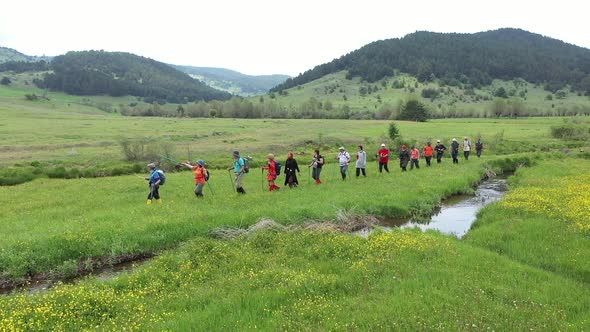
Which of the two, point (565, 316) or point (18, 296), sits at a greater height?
point (565, 316)

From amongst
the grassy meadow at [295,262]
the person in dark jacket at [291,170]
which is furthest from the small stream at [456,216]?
the person in dark jacket at [291,170]

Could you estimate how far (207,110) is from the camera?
156m

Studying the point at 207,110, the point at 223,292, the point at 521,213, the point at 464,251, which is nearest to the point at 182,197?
the point at 223,292

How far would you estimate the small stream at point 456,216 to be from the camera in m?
19.6

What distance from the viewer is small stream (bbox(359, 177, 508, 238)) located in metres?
19.6

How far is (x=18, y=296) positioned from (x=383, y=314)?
9268 millimetres

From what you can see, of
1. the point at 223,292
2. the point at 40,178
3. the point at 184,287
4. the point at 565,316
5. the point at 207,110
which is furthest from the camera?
the point at 207,110

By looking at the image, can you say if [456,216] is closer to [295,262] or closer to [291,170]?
[291,170]

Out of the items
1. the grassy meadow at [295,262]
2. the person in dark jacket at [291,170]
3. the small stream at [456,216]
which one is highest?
the person in dark jacket at [291,170]

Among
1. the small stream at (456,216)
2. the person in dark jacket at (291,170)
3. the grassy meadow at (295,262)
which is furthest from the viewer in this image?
the person in dark jacket at (291,170)

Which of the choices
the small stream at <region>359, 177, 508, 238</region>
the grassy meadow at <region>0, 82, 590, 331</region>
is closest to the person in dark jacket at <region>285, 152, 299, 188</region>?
the grassy meadow at <region>0, 82, 590, 331</region>

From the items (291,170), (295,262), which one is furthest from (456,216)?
(295,262)

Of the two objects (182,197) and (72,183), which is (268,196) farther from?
(72,183)

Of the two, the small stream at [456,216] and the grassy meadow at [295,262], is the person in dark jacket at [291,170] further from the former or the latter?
the small stream at [456,216]
